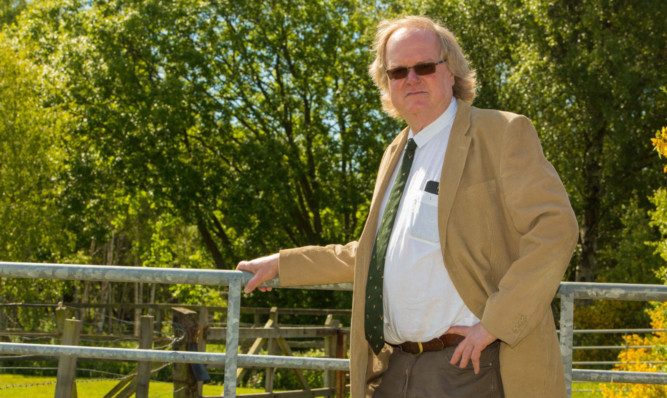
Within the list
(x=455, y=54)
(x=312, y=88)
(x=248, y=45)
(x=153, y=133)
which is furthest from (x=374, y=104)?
(x=455, y=54)

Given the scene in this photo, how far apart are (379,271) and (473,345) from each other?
45 centimetres

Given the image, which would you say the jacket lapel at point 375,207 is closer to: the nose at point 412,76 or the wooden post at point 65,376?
the nose at point 412,76

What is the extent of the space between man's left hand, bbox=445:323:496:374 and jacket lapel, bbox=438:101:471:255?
0.28 metres

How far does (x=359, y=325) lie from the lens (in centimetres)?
286

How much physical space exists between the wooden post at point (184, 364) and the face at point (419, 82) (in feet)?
14.6

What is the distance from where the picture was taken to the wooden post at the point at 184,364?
678 centimetres

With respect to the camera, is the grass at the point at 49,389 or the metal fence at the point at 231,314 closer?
the metal fence at the point at 231,314

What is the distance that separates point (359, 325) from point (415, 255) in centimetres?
36

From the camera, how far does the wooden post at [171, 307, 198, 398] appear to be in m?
6.78

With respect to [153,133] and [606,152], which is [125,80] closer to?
[153,133]

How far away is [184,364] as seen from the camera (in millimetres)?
6941

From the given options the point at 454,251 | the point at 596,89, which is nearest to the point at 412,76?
the point at 454,251

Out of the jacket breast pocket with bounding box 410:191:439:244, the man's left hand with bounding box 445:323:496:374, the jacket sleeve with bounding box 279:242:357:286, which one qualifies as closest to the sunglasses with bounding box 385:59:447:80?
the jacket breast pocket with bounding box 410:191:439:244

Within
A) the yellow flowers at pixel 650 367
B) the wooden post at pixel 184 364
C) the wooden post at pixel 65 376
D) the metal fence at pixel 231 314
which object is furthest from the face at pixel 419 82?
the yellow flowers at pixel 650 367
